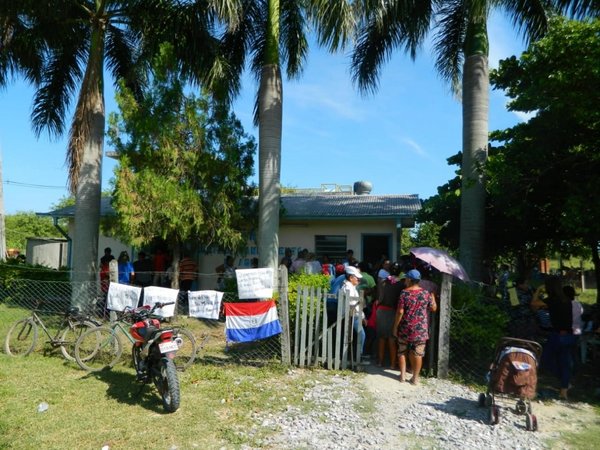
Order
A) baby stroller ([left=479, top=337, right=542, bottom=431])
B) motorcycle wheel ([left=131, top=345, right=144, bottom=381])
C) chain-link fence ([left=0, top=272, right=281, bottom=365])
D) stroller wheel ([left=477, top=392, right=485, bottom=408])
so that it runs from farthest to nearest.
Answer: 1. chain-link fence ([left=0, top=272, right=281, bottom=365])
2. motorcycle wheel ([left=131, top=345, right=144, bottom=381])
3. stroller wheel ([left=477, top=392, right=485, bottom=408])
4. baby stroller ([left=479, top=337, right=542, bottom=431])

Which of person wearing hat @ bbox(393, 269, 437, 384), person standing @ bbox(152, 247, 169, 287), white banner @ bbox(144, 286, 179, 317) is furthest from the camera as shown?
person standing @ bbox(152, 247, 169, 287)

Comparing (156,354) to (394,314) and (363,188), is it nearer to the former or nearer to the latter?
(394,314)

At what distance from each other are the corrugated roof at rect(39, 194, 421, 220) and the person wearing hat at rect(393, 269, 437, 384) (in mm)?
6778

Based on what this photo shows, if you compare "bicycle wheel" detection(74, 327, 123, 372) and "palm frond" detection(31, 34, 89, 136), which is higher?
"palm frond" detection(31, 34, 89, 136)

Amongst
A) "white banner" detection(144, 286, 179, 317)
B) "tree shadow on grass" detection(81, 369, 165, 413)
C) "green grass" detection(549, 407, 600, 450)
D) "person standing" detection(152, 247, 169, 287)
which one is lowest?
"green grass" detection(549, 407, 600, 450)

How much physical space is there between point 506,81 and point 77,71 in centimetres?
1195

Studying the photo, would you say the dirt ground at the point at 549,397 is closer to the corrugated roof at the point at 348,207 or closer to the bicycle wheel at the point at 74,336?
the bicycle wheel at the point at 74,336

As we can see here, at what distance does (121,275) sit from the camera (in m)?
10.9

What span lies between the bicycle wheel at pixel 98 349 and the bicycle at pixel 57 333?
195 mm

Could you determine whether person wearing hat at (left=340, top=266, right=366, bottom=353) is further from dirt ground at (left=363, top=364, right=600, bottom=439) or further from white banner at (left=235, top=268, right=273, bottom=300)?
white banner at (left=235, top=268, right=273, bottom=300)

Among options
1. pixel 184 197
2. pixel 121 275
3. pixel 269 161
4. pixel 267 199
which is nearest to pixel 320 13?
pixel 269 161

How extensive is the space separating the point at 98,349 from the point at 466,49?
958 centimetres

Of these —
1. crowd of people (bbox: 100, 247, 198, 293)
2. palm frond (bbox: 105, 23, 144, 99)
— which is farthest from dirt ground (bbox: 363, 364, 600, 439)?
palm frond (bbox: 105, 23, 144, 99)

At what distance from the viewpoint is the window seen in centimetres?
1457
